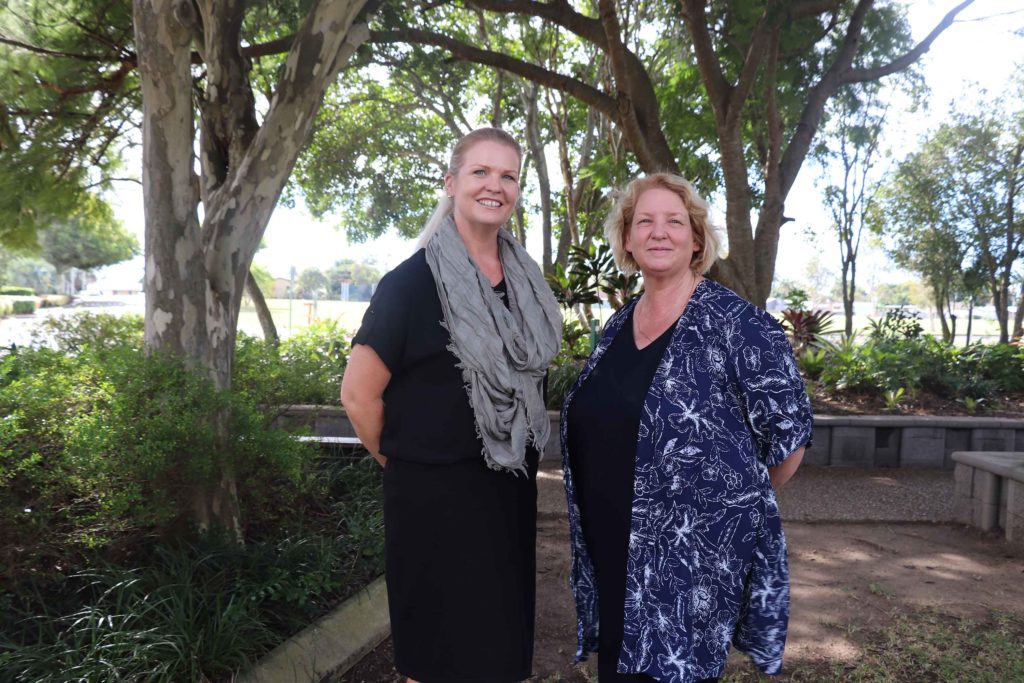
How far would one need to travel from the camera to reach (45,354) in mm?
4453

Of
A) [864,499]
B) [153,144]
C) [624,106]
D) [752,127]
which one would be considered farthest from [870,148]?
[153,144]

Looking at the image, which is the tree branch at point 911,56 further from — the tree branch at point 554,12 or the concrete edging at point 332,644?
the concrete edging at point 332,644

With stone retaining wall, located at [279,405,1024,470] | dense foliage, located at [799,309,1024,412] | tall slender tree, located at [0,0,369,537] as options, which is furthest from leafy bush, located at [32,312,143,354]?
dense foliage, located at [799,309,1024,412]

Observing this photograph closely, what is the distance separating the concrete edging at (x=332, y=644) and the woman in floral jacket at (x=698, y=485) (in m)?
1.50

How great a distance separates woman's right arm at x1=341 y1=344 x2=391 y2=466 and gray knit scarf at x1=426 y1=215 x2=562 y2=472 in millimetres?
251

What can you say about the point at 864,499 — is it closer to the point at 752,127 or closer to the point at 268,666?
the point at 268,666

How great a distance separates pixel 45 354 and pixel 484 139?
332cm

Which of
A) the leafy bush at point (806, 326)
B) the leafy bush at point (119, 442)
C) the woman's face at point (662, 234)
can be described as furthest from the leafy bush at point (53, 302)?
the woman's face at point (662, 234)

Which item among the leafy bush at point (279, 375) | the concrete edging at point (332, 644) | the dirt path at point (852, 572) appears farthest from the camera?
the leafy bush at point (279, 375)

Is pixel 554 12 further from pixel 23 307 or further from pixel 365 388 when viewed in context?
pixel 23 307

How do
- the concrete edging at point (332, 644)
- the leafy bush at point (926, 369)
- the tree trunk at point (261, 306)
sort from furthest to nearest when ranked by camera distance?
the tree trunk at point (261, 306), the leafy bush at point (926, 369), the concrete edging at point (332, 644)

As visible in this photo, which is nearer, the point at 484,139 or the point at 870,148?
the point at 484,139

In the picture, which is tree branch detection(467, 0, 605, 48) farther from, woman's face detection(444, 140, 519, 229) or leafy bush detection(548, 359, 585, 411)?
woman's face detection(444, 140, 519, 229)

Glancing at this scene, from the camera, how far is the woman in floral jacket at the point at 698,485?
7.41ft
